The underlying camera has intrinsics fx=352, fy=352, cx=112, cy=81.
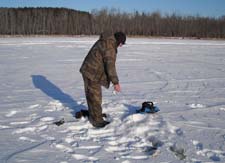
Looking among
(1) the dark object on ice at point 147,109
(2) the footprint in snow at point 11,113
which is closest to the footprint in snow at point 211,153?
(1) the dark object on ice at point 147,109

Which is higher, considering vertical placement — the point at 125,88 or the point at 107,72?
the point at 107,72

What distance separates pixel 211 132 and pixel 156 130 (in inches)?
40.6

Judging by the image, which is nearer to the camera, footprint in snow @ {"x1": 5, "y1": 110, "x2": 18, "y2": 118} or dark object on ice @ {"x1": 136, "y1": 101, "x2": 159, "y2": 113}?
dark object on ice @ {"x1": 136, "y1": 101, "x2": 159, "y2": 113}

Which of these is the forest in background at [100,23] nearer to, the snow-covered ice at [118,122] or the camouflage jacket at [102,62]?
the snow-covered ice at [118,122]

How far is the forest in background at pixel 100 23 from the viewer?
56844 millimetres

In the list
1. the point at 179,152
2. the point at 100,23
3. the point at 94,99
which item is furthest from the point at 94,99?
the point at 100,23

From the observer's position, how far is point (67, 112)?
305 inches

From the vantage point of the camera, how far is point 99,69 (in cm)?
656

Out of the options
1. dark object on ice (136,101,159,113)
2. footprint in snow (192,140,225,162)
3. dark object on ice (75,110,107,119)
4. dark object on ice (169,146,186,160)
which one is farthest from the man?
footprint in snow (192,140,225,162)

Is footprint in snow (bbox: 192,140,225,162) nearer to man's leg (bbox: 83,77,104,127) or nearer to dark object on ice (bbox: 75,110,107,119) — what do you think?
man's leg (bbox: 83,77,104,127)

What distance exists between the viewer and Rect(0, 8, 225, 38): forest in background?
56844 millimetres

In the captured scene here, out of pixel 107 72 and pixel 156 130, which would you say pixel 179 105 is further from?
pixel 107 72

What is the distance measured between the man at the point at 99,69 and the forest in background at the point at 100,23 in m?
51.6

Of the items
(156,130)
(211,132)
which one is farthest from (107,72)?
(211,132)
